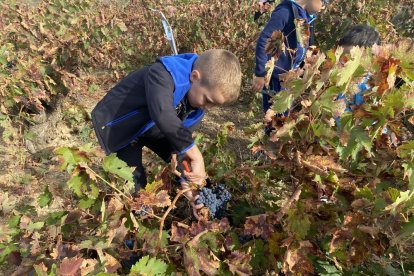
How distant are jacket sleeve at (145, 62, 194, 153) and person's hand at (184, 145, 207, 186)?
0.04 m

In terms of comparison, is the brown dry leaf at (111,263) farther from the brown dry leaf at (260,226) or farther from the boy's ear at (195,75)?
the boy's ear at (195,75)

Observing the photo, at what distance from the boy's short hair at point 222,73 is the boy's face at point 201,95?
22mm

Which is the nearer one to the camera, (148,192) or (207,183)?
(148,192)

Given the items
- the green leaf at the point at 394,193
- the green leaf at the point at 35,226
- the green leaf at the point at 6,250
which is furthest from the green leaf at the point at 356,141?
the green leaf at the point at 6,250

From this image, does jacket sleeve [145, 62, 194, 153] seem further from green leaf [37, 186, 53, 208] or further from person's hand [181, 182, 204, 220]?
green leaf [37, 186, 53, 208]

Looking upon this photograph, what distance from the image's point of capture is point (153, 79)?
2080 millimetres

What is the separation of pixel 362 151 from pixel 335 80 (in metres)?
0.41

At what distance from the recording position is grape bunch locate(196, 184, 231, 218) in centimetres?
168

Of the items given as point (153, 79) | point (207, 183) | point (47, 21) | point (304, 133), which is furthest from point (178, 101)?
point (47, 21)

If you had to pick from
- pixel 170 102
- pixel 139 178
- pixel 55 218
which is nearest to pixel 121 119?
pixel 139 178

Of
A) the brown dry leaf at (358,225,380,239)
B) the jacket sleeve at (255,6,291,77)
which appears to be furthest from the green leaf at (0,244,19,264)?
the jacket sleeve at (255,6,291,77)

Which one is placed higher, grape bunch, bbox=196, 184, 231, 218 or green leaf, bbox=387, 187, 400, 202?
green leaf, bbox=387, 187, 400, 202

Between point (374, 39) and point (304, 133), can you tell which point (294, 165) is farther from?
point (374, 39)

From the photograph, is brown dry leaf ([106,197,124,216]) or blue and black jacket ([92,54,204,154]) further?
blue and black jacket ([92,54,204,154])
